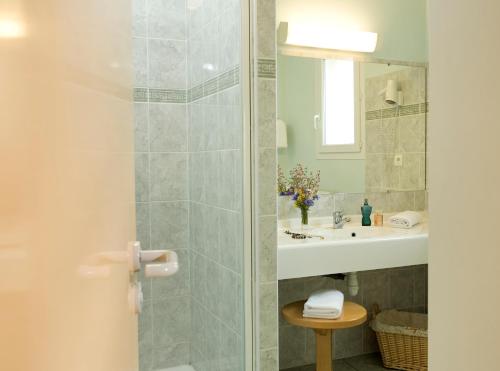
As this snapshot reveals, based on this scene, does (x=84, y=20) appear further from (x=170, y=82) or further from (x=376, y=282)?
(x=376, y=282)

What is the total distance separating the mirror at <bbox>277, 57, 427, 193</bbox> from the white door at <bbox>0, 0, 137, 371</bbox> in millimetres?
2199

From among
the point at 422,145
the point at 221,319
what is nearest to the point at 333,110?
the point at 422,145

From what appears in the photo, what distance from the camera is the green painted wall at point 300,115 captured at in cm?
268

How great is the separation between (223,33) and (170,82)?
2.14ft

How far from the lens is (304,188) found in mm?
2707

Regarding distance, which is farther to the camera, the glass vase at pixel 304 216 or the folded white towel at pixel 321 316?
the glass vase at pixel 304 216

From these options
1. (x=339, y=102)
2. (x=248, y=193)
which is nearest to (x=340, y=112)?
(x=339, y=102)

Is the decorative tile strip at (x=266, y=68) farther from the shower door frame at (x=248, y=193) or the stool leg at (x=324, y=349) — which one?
the stool leg at (x=324, y=349)

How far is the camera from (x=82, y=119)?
41cm

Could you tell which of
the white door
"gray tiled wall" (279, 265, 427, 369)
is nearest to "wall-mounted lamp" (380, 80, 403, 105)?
"gray tiled wall" (279, 265, 427, 369)

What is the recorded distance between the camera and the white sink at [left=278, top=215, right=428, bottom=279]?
84.3 inches

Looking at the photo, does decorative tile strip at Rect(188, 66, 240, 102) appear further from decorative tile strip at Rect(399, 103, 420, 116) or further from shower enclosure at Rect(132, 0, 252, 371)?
decorative tile strip at Rect(399, 103, 420, 116)

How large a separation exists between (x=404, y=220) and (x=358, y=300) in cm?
62

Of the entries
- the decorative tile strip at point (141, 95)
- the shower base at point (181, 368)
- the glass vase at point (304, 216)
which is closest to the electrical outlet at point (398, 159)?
the glass vase at point (304, 216)
